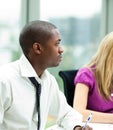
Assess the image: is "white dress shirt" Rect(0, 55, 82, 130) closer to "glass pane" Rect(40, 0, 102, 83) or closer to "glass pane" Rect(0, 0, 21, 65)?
"glass pane" Rect(0, 0, 21, 65)

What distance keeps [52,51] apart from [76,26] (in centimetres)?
325

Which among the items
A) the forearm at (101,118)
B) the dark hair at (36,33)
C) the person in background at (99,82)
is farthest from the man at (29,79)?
the person in background at (99,82)

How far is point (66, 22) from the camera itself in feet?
15.3

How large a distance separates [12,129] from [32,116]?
116 millimetres

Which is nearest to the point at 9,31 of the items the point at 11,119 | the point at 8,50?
the point at 8,50

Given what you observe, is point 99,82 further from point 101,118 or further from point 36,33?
point 36,33

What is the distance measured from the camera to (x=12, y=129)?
1.53 m

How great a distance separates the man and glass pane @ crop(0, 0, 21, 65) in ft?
7.67

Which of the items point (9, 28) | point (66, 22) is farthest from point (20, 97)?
point (66, 22)

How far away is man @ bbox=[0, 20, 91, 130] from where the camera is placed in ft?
4.94

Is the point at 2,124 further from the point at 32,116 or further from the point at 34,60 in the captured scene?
the point at 34,60

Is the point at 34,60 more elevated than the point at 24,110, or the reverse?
the point at 34,60

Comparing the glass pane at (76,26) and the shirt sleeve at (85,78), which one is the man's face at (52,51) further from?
the glass pane at (76,26)

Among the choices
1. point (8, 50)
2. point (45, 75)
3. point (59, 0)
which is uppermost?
point (59, 0)
